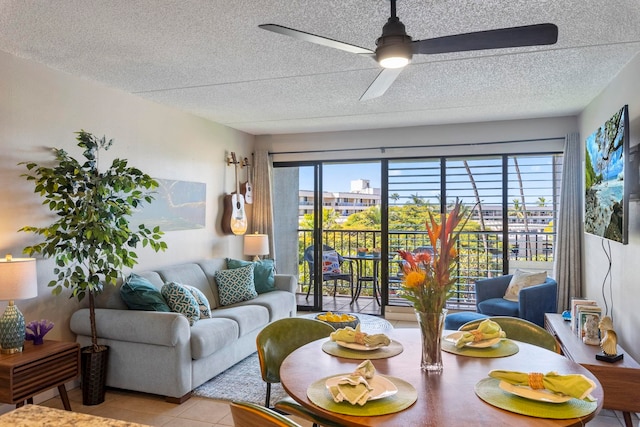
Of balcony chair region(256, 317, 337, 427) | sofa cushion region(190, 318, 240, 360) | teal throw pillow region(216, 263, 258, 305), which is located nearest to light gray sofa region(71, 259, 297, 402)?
sofa cushion region(190, 318, 240, 360)

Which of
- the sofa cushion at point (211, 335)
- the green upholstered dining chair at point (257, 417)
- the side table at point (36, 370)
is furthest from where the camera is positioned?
the sofa cushion at point (211, 335)

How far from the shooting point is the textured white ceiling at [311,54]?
243 centimetres

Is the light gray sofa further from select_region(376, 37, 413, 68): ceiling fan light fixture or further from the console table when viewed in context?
the console table

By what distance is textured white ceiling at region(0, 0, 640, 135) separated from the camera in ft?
7.98

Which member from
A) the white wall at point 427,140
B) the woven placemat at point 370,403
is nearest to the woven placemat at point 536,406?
the woven placemat at point 370,403

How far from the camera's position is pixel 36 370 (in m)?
2.71

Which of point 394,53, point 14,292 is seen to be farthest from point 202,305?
point 394,53

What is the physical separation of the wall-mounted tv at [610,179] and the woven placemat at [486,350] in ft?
4.61

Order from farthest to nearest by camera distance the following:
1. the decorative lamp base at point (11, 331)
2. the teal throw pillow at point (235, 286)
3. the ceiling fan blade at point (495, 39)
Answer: the teal throw pillow at point (235, 286) → the decorative lamp base at point (11, 331) → the ceiling fan blade at point (495, 39)

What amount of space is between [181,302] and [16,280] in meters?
1.21

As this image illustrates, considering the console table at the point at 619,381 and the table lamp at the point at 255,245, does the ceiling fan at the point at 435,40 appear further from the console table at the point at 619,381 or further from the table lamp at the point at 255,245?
the table lamp at the point at 255,245

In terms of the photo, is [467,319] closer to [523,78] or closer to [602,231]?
[602,231]

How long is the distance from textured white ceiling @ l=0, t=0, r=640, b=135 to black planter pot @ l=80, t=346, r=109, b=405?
2.11 m

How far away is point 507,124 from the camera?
5.33 meters
